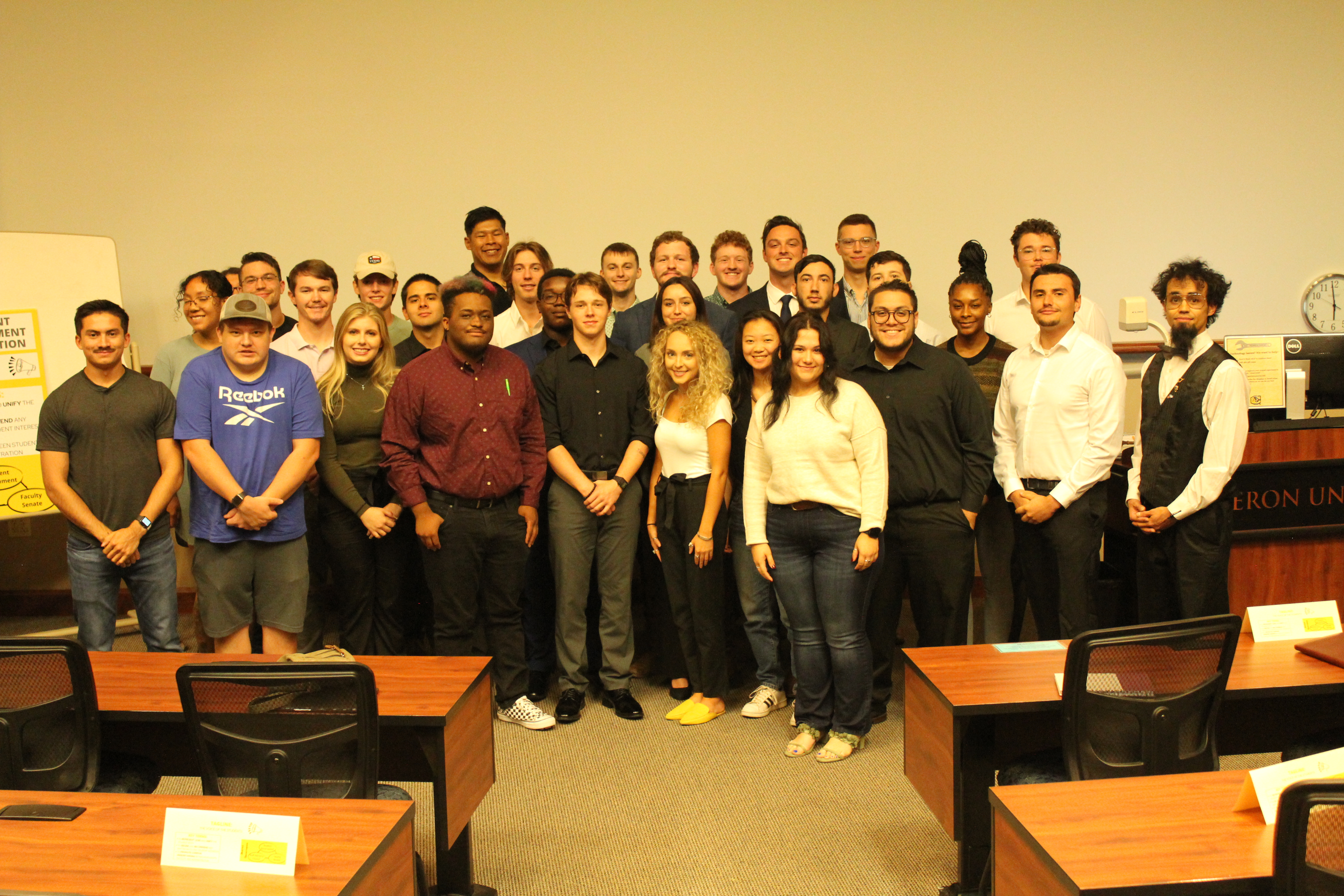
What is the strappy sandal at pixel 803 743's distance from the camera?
3309mm

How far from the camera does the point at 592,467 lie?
3682 millimetres

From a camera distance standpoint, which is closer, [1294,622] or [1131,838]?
[1131,838]

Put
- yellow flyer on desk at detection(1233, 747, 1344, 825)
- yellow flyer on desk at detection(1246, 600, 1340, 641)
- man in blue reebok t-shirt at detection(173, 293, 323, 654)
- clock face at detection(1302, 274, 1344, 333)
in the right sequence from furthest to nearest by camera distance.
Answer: clock face at detection(1302, 274, 1344, 333), man in blue reebok t-shirt at detection(173, 293, 323, 654), yellow flyer on desk at detection(1246, 600, 1340, 641), yellow flyer on desk at detection(1233, 747, 1344, 825)

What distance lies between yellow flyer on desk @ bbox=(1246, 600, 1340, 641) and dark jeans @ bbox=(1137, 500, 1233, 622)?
82cm

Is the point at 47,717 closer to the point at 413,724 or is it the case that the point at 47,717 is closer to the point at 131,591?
the point at 413,724

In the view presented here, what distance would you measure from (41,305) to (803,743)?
12.8ft

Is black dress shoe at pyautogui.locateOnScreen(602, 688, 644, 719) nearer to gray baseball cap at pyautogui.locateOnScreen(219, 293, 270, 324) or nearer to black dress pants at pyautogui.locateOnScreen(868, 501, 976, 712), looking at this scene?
black dress pants at pyautogui.locateOnScreen(868, 501, 976, 712)

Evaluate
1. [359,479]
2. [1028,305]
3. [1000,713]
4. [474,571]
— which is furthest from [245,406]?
[1028,305]

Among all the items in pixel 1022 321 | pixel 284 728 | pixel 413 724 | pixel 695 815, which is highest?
pixel 1022 321

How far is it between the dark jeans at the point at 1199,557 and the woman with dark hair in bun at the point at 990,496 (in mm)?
551

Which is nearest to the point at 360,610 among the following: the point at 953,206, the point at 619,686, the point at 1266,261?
the point at 619,686

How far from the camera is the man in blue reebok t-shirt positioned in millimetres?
3213

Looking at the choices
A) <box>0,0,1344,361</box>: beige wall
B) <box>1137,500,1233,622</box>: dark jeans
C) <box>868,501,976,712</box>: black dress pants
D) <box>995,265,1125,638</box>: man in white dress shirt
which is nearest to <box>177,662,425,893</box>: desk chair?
<box>868,501,976,712</box>: black dress pants

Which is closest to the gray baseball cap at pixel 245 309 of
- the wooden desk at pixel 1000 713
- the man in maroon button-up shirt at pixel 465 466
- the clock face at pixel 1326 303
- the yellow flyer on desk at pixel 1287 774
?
the man in maroon button-up shirt at pixel 465 466
